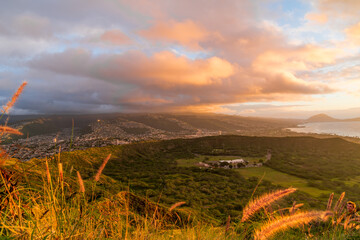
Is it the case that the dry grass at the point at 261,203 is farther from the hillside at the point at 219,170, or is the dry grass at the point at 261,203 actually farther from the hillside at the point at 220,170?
the hillside at the point at 219,170

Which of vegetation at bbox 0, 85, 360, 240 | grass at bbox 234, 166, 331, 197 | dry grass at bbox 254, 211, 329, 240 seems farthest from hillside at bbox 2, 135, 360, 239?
dry grass at bbox 254, 211, 329, 240

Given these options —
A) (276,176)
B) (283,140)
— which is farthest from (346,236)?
(283,140)

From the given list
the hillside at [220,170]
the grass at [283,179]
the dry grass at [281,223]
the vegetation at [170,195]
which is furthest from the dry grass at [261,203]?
the grass at [283,179]

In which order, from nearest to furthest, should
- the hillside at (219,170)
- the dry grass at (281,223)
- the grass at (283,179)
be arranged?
the dry grass at (281,223) → the hillside at (219,170) → the grass at (283,179)

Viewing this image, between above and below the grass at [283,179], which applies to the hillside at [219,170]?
above

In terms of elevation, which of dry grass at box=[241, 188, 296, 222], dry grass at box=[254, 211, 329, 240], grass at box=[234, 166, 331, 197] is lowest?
grass at box=[234, 166, 331, 197]

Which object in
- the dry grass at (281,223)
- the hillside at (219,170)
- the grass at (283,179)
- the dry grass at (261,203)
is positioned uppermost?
the dry grass at (261,203)

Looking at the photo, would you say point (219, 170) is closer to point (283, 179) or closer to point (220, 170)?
point (220, 170)

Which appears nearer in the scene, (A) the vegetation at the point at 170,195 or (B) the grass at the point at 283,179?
(A) the vegetation at the point at 170,195

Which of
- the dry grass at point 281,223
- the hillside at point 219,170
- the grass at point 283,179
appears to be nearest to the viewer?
the dry grass at point 281,223

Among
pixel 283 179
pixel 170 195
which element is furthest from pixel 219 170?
pixel 170 195

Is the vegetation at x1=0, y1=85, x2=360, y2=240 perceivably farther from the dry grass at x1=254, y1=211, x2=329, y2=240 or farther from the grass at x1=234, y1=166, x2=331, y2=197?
the grass at x1=234, y1=166, x2=331, y2=197
